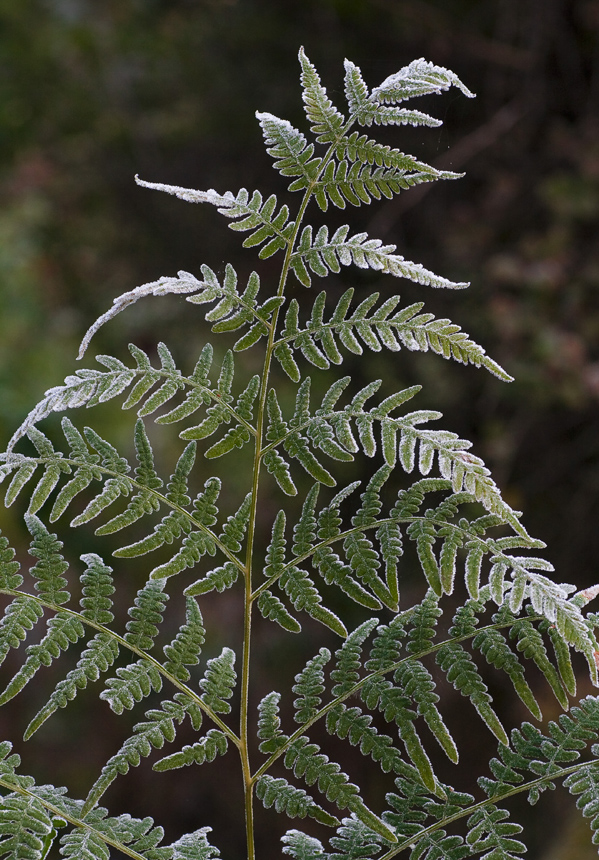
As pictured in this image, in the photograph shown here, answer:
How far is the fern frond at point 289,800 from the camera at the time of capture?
475mm

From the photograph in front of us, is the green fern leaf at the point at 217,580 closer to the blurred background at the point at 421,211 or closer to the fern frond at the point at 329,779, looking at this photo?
the fern frond at the point at 329,779

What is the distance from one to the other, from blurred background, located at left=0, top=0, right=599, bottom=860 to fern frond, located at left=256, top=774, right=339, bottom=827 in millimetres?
1129

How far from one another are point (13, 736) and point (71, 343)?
1.12 metres

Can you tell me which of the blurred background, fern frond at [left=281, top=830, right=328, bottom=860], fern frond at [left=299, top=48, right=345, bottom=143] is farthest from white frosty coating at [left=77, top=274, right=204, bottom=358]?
the blurred background

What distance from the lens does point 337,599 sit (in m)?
1.83

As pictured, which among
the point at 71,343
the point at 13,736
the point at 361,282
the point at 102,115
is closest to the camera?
the point at 361,282

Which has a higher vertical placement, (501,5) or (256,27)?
(256,27)

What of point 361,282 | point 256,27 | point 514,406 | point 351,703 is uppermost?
point 256,27

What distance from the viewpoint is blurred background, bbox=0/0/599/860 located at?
73.9 inches

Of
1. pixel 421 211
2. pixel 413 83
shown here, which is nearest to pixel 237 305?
pixel 413 83

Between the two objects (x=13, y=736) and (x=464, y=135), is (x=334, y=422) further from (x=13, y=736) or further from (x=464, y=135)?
(x=13, y=736)

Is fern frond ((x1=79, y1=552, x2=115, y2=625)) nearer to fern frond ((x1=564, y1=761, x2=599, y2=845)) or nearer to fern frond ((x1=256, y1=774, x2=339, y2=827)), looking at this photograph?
fern frond ((x1=256, y1=774, x2=339, y2=827))

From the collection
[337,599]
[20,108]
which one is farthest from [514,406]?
[20,108]

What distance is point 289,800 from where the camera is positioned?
484 mm
